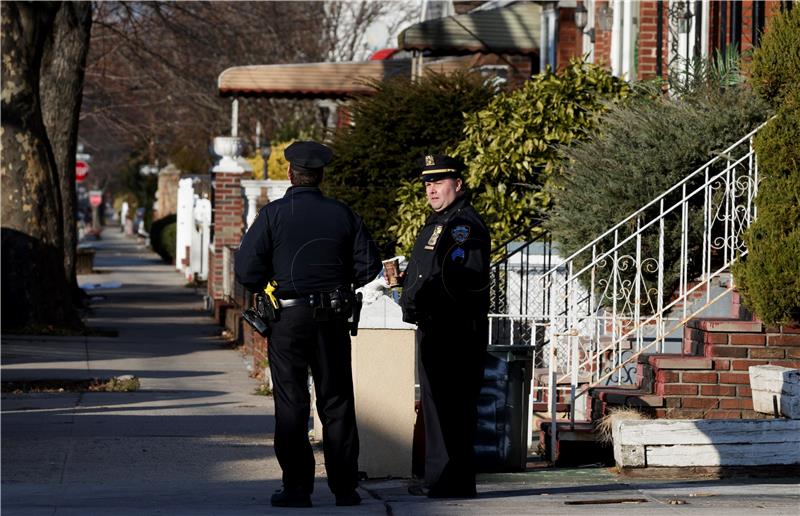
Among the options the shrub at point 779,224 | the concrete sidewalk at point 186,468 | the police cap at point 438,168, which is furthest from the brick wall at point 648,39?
the police cap at point 438,168

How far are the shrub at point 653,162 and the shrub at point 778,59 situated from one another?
156 centimetres

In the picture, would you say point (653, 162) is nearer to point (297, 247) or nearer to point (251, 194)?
point (297, 247)

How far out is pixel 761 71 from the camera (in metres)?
9.58

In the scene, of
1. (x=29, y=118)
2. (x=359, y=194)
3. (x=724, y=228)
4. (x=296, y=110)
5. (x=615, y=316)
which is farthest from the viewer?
(x=296, y=110)

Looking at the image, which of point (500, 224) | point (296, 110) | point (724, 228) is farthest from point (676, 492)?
point (296, 110)

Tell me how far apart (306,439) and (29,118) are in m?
13.1

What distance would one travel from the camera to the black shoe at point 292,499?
7.34 metres

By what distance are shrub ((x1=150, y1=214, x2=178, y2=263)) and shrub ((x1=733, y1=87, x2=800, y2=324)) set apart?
32.6 metres

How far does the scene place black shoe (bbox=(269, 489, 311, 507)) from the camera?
734 centimetres

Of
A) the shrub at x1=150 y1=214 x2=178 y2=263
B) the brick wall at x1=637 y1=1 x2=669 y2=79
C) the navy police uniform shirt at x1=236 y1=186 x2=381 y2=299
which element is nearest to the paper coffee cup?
the navy police uniform shirt at x1=236 y1=186 x2=381 y2=299

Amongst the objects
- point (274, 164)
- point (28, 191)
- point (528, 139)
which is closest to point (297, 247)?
point (528, 139)

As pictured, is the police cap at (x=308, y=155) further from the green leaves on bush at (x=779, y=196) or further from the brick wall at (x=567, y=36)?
the brick wall at (x=567, y=36)

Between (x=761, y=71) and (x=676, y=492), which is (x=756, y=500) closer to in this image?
(x=676, y=492)

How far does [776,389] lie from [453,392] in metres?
2.41
